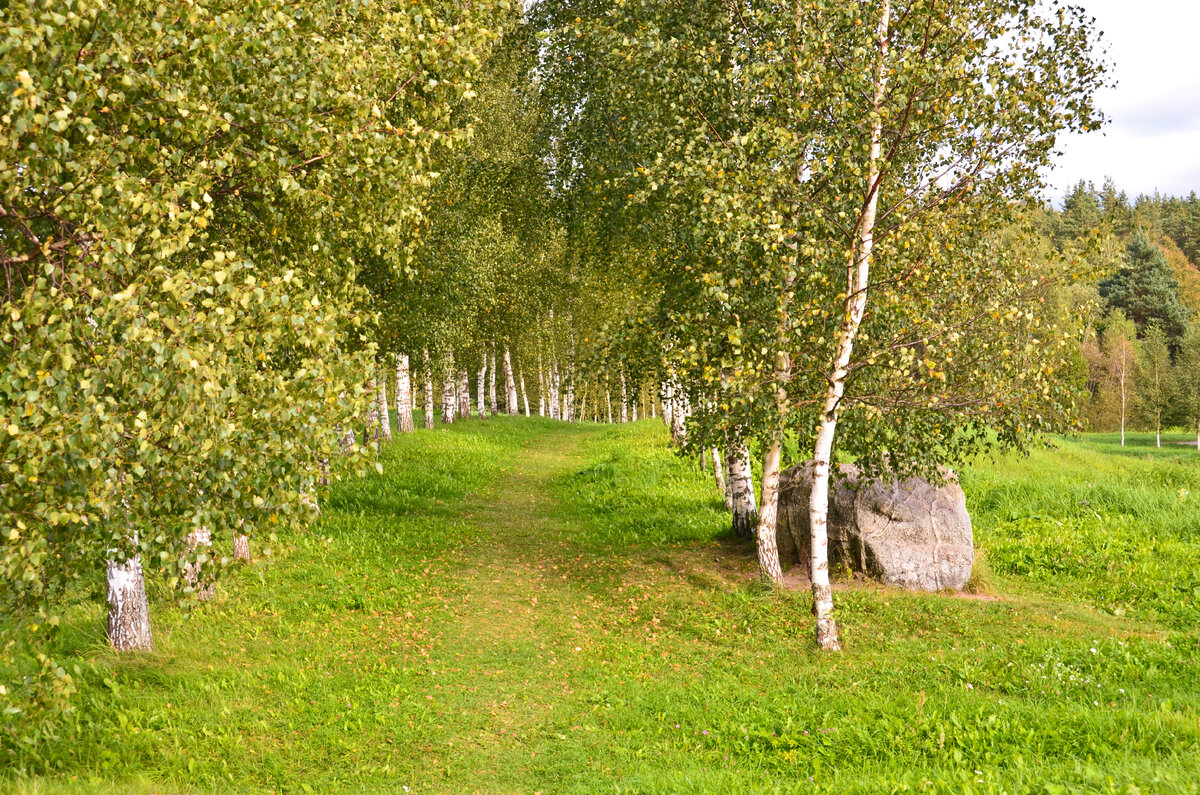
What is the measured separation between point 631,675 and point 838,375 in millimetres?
5342

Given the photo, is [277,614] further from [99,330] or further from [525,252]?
[525,252]

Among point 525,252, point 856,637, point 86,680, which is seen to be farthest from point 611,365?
point 525,252

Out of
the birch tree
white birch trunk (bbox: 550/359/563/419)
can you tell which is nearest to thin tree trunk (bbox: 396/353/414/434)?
white birch trunk (bbox: 550/359/563/419)

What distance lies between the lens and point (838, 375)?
11320mm

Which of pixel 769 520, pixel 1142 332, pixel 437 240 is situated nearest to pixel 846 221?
pixel 769 520

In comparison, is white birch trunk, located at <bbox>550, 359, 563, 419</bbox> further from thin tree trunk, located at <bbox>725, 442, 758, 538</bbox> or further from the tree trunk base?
the tree trunk base

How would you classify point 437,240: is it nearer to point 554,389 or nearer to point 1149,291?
point 554,389

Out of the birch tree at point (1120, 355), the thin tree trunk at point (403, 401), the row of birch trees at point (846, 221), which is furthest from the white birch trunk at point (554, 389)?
the birch tree at point (1120, 355)

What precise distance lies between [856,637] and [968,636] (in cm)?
174

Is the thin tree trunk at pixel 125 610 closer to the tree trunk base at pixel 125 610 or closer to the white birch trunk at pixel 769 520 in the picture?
the tree trunk base at pixel 125 610

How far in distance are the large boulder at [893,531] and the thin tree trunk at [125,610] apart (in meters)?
10.5

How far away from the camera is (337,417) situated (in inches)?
266

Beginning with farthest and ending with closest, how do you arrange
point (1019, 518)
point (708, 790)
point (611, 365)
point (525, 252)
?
point (525, 252) → point (1019, 518) → point (611, 365) → point (708, 790)

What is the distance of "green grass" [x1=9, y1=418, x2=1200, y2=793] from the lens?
7.55 m
